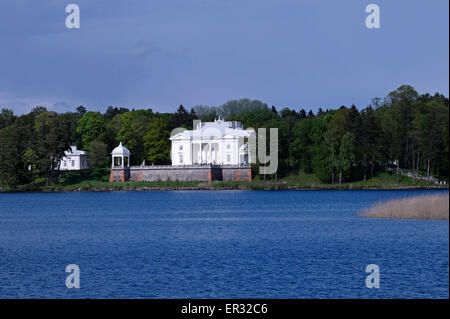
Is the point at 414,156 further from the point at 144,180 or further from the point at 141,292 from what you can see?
the point at 141,292

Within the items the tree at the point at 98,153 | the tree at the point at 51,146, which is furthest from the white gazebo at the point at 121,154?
the tree at the point at 51,146

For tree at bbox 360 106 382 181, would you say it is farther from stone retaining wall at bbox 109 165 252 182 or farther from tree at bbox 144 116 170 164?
tree at bbox 144 116 170 164

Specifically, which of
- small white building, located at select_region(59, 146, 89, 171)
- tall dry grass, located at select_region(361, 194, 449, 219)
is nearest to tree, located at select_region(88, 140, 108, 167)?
small white building, located at select_region(59, 146, 89, 171)

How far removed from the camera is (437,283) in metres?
29.0

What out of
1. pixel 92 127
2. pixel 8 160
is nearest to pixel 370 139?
pixel 8 160

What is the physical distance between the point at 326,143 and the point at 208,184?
17.3 meters

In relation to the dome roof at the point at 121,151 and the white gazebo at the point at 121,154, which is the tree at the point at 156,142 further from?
the dome roof at the point at 121,151

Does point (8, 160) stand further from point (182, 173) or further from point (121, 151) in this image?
point (182, 173)

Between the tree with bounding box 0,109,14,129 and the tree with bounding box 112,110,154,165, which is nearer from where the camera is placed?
the tree with bounding box 112,110,154,165

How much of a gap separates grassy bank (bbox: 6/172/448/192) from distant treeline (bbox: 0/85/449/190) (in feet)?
4.69

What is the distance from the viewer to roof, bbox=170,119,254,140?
12469cm
